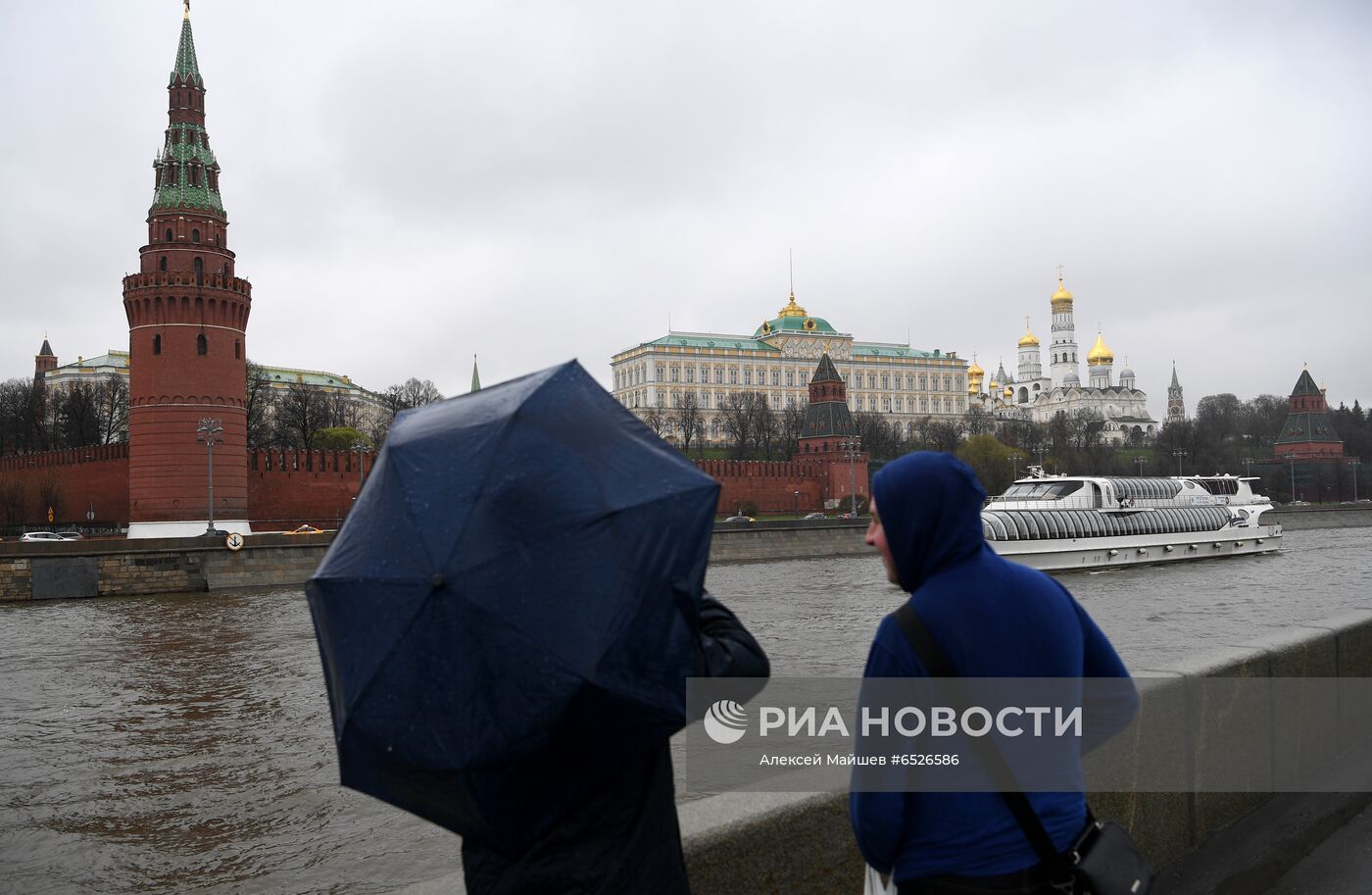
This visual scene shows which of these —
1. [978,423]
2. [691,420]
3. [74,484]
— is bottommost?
[74,484]

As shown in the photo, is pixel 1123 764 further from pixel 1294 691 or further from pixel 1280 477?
pixel 1280 477

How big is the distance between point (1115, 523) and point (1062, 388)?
332ft

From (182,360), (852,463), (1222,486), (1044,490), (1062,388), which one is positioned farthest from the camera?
(1062,388)

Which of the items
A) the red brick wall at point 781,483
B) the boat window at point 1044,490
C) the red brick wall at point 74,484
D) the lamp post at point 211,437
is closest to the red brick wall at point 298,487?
the lamp post at point 211,437

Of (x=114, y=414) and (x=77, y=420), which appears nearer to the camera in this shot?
(x=77, y=420)

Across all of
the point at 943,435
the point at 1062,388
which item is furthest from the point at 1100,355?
the point at 943,435

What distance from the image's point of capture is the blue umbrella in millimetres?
1850

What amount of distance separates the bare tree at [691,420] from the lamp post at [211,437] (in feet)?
137

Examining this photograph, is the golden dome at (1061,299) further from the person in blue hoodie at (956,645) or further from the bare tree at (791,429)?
the person in blue hoodie at (956,645)

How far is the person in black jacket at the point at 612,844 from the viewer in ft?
6.38

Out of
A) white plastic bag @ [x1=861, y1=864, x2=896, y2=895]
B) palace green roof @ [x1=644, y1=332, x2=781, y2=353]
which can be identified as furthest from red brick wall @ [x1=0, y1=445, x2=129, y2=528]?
palace green roof @ [x1=644, y1=332, x2=781, y2=353]

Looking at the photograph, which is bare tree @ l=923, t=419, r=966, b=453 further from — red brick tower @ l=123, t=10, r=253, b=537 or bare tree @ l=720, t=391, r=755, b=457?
red brick tower @ l=123, t=10, r=253, b=537

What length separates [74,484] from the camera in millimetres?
43719

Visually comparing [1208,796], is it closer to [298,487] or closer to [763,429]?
[298,487]
